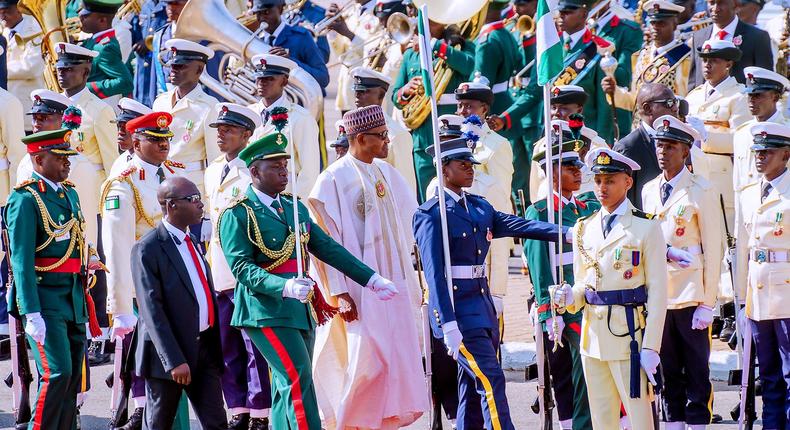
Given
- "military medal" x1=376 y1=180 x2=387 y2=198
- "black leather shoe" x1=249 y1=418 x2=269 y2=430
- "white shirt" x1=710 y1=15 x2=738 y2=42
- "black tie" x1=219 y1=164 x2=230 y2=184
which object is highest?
"white shirt" x1=710 y1=15 x2=738 y2=42

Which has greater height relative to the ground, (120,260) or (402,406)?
(120,260)

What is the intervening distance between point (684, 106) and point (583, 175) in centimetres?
143

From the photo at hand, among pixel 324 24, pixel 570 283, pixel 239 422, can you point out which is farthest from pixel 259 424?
pixel 324 24

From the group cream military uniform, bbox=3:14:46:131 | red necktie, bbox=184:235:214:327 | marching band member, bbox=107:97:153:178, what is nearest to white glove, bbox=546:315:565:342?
red necktie, bbox=184:235:214:327

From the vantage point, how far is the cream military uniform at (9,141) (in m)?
14.4

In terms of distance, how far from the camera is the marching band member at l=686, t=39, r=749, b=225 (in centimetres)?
1362

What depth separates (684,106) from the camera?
13031 mm

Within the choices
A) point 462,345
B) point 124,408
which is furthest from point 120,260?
point 462,345

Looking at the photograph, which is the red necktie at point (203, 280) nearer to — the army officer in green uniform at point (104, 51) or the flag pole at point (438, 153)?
the flag pole at point (438, 153)

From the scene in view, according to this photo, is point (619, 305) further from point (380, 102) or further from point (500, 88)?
point (500, 88)

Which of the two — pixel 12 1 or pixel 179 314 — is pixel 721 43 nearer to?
pixel 179 314

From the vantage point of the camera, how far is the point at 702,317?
35.6ft

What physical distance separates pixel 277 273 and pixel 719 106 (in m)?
5.00

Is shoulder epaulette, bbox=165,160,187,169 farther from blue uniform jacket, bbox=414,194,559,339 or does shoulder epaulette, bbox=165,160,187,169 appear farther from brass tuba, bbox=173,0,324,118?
blue uniform jacket, bbox=414,194,559,339
